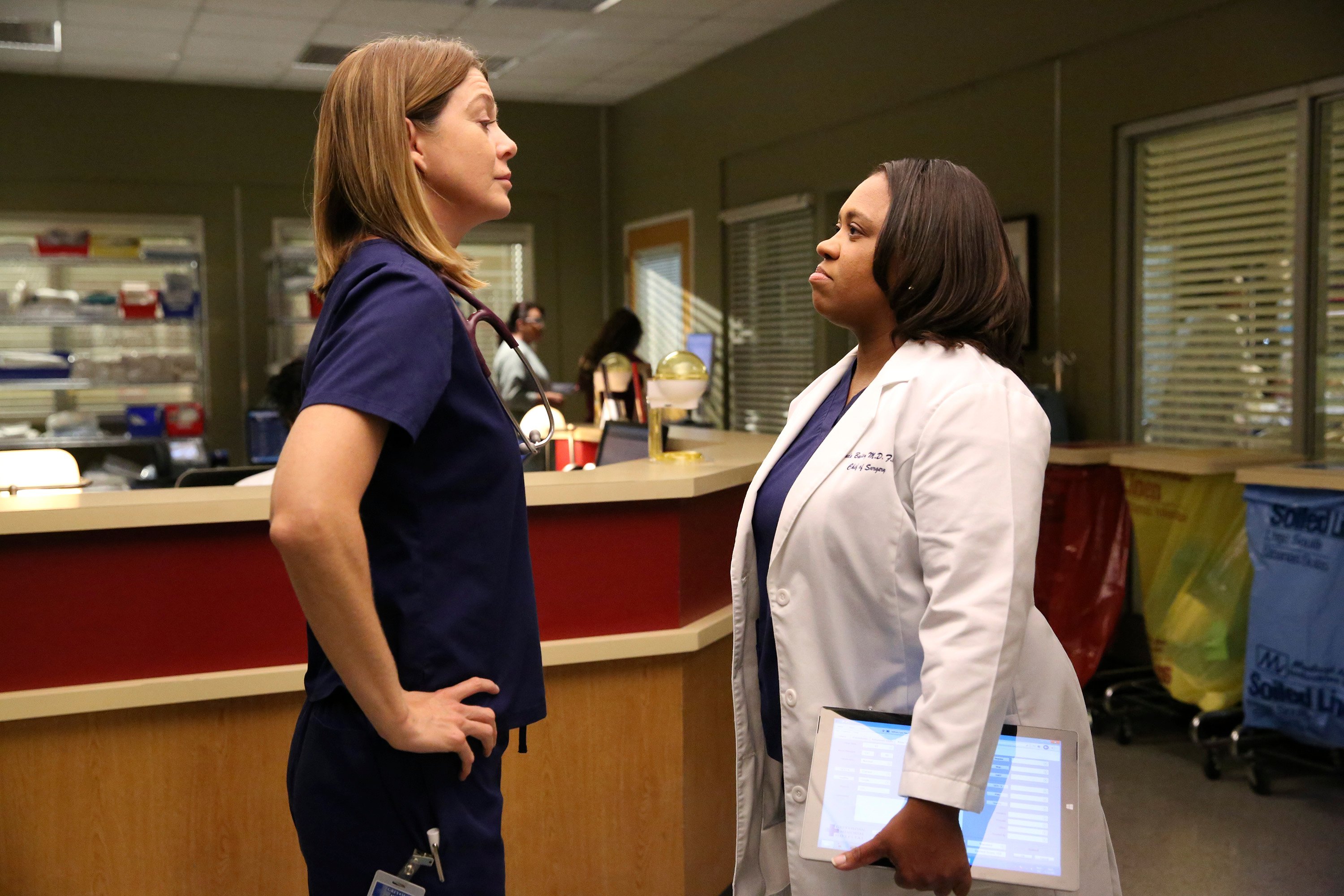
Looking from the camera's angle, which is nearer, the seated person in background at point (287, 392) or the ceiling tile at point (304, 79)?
the seated person in background at point (287, 392)

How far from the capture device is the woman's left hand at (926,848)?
3.83 feet

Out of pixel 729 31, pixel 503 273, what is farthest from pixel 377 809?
pixel 503 273

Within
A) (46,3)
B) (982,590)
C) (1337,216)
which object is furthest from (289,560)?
(46,3)

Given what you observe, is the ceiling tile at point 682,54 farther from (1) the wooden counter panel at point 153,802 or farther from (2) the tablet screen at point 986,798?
(2) the tablet screen at point 986,798

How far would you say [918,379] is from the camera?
1.32m

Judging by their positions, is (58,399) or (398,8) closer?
(398,8)

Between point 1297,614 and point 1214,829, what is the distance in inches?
25.5

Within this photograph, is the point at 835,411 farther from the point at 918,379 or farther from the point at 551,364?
the point at 551,364

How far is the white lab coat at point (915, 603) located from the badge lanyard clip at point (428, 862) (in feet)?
1.53

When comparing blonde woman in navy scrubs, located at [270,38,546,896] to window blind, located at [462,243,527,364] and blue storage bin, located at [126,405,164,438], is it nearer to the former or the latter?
blue storage bin, located at [126,405,164,438]

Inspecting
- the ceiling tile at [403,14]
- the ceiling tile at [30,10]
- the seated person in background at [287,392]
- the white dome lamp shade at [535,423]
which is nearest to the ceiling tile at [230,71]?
the ceiling tile at [30,10]

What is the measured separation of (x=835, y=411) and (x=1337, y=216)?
10.3 feet

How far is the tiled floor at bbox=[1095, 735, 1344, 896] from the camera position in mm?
2801

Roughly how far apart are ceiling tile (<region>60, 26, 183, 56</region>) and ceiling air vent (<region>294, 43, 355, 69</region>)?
723 mm
